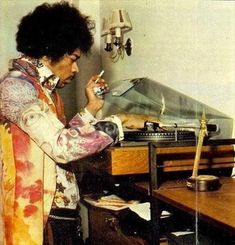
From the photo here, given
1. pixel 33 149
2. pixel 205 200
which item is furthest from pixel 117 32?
pixel 205 200

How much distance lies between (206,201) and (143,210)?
0.38 meters

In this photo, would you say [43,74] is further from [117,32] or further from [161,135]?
[117,32]

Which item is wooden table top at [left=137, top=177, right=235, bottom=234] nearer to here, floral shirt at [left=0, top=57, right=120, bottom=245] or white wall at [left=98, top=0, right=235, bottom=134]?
floral shirt at [left=0, top=57, right=120, bottom=245]

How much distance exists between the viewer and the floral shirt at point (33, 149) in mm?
1165

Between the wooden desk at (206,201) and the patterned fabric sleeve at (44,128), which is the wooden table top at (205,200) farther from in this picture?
the patterned fabric sleeve at (44,128)

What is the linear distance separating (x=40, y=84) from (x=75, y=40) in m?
0.24

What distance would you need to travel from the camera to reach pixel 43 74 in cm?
136

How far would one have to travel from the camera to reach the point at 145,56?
2.37m

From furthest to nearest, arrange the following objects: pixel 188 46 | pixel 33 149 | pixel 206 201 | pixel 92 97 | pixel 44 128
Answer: pixel 188 46, pixel 92 97, pixel 33 149, pixel 44 128, pixel 206 201

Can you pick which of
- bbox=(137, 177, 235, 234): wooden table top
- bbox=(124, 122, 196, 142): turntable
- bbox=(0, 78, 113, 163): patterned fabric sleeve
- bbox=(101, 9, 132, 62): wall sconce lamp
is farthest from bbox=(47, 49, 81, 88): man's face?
bbox=(101, 9, 132, 62): wall sconce lamp

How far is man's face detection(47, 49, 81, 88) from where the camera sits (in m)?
1.41

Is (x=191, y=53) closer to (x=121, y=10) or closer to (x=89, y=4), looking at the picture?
(x=121, y=10)

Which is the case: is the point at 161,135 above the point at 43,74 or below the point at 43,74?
below

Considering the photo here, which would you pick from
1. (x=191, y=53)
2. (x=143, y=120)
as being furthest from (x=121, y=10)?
(x=143, y=120)
